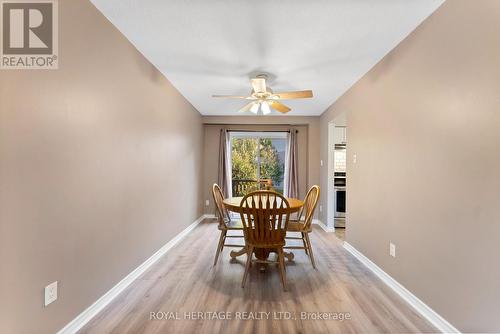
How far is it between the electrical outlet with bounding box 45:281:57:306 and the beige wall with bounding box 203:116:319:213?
399 centimetres

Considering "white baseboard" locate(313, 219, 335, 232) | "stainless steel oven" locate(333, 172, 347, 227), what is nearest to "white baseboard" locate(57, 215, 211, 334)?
"white baseboard" locate(313, 219, 335, 232)

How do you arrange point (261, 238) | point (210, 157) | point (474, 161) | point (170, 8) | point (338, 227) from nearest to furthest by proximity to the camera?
point (474, 161)
point (170, 8)
point (261, 238)
point (338, 227)
point (210, 157)

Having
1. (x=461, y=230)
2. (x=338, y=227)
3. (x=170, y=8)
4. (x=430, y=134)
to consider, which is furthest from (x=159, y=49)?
(x=338, y=227)

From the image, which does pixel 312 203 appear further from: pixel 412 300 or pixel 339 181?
pixel 339 181

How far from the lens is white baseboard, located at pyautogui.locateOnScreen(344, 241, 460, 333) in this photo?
1675 mm

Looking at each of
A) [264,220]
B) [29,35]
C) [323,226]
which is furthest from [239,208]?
[323,226]

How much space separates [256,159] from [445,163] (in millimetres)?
4181

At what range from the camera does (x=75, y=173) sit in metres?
1.64

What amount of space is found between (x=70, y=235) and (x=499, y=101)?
107 inches

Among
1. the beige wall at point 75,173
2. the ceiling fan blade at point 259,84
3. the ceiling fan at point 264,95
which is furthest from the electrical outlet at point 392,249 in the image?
the beige wall at point 75,173

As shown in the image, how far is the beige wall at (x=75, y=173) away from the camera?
126cm

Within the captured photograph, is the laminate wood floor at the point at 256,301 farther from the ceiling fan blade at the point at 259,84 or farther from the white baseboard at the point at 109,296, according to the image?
the ceiling fan blade at the point at 259,84

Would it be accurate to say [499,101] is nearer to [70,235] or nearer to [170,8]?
[170,8]

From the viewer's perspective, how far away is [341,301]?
81.5 inches
